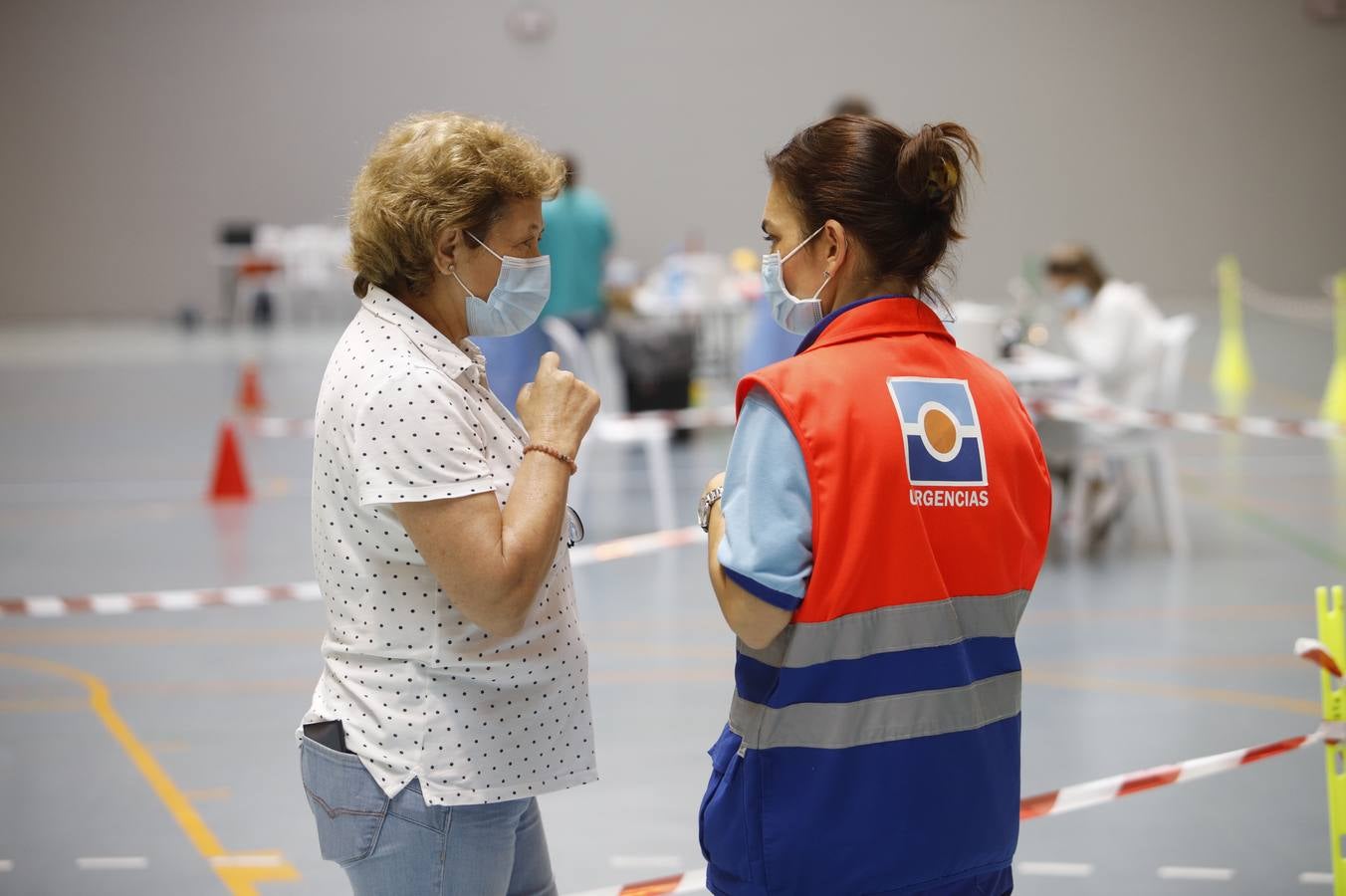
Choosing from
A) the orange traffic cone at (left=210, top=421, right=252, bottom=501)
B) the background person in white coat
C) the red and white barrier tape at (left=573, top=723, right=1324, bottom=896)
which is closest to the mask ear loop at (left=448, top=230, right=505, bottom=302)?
the red and white barrier tape at (left=573, top=723, right=1324, bottom=896)

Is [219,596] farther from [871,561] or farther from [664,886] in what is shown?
[871,561]

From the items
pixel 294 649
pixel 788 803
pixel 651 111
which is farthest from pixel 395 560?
pixel 651 111

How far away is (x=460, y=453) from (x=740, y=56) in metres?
17.8

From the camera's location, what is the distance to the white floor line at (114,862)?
3227mm

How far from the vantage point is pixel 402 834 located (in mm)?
1639

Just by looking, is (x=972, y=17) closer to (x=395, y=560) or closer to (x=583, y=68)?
(x=583, y=68)

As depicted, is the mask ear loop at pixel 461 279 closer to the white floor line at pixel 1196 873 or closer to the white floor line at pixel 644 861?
the white floor line at pixel 644 861

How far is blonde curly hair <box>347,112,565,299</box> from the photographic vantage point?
1.63 metres

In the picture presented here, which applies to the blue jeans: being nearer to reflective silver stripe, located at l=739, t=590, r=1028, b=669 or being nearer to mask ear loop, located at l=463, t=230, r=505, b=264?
reflective silver stripe, located at l=739, t=590, r=1028, b=669

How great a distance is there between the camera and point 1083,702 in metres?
4.27

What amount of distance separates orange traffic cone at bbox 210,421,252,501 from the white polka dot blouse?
20.3 ft

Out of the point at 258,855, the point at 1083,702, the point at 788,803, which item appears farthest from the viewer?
the point at 1083,702

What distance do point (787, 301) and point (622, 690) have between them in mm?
2920

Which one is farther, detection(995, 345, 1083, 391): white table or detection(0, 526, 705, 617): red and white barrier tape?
detection(995, 345, 1083, 391): white table
